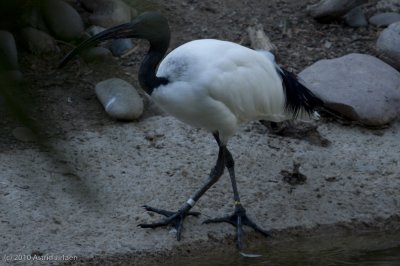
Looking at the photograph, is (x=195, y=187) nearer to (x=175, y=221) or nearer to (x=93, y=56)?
(x=175, y=221)

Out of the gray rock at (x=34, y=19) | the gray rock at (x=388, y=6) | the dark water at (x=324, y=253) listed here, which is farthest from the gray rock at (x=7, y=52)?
the gray rock at (x=388, y=6)

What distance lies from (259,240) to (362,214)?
0.82 meters

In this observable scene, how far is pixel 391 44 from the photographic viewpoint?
22.4 feet

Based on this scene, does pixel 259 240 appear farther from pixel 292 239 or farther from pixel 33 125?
pixel 33 125

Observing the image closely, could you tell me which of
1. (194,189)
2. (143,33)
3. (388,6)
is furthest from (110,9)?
(388,6)

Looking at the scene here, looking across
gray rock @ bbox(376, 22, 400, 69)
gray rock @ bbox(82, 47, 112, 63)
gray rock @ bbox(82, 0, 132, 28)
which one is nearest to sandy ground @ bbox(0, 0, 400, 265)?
gray rock @ bbox(376, 22, 400, 69)

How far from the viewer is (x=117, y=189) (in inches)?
208

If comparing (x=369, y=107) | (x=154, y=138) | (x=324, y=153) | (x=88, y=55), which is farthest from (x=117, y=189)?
(x=88, y=55)

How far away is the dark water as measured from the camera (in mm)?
4684

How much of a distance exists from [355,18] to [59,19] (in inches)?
285

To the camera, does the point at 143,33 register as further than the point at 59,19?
Yes

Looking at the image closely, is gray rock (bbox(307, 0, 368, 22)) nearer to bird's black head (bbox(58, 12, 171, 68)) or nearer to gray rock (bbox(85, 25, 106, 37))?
bird's black head (bbox(58, 12, 171, 68))

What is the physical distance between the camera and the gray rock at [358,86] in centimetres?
611

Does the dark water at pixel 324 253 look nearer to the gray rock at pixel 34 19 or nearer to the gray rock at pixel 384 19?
the gray rock at pixel 384 19
